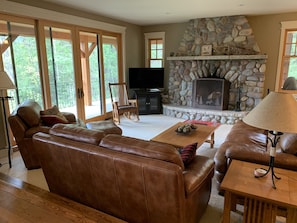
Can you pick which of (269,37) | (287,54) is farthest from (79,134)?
(287,54)

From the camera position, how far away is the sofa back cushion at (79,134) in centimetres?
195

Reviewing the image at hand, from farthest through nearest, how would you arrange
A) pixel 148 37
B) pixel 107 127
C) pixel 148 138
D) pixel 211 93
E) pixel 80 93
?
pixel 148 37
pixel 211 93
pixel 80 93
pixel 148 138
pixel 107 127

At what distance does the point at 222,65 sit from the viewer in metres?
5.82

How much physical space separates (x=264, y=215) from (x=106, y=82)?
16.8ft

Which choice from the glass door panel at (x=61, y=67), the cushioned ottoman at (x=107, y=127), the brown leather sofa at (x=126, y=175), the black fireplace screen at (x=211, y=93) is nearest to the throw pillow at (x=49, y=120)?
the cushioned ottoman at (x=107, y=127)

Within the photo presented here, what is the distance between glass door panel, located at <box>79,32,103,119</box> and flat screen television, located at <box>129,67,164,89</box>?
1130mm

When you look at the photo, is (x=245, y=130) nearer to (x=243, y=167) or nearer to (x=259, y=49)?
(x=243, y=167)

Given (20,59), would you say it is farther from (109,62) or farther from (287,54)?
(287,54)

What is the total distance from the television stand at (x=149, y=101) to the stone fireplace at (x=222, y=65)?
1.00 feet

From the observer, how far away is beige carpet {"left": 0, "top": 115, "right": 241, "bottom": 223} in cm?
224

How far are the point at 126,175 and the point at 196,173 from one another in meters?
0.58

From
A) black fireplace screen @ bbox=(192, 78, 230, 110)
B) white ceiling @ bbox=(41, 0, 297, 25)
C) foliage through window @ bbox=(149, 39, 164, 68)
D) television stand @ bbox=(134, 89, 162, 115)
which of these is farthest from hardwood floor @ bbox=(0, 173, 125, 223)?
foliage through window @ bbox=(149, 39, 164, 68)

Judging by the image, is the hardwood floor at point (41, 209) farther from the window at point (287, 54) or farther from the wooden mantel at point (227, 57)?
the window at point (287, 54)

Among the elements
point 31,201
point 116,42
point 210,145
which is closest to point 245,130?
point 210,145
